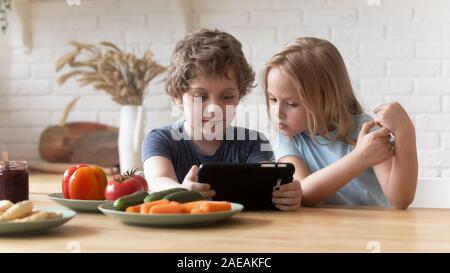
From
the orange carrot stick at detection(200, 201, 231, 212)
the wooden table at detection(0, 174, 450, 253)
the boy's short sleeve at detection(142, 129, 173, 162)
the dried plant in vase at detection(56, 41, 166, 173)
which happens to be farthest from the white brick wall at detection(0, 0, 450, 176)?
the orange carrot stick at detection(200, 201, 231, 212)

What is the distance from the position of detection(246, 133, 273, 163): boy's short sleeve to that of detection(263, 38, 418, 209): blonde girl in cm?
4

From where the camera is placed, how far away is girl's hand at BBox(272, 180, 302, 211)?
5.33 ft

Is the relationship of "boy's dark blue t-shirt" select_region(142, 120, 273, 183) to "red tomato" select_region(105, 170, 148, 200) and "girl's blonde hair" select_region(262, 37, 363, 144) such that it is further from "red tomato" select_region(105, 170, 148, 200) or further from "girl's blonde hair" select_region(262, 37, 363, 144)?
"red tomato" select_region(105, 170, 148, 200)

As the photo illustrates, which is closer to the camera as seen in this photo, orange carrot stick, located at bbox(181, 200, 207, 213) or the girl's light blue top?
orange carrot stick, located at bbox(181, 200, 207, 213)

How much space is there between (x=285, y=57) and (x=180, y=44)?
33cm

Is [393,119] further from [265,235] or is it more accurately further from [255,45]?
[255,45]

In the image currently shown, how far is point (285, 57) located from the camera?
196cm

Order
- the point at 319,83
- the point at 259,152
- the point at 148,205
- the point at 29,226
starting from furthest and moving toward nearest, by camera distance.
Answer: the point at 259,152 → the point at 319,83 → the point at 148,205 → the point at 29,226

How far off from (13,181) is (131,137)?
1552 mm

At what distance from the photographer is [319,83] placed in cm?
196

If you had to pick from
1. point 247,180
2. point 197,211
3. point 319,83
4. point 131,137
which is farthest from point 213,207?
point 131,137

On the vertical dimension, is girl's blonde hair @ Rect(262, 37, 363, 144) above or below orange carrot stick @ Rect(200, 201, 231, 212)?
above
